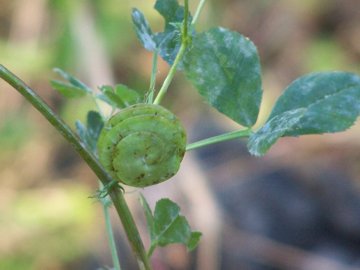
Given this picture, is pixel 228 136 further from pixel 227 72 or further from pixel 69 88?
pixel 69 88

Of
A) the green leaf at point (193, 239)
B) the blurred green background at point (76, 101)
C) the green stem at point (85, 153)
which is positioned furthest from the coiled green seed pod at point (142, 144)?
the blurred green background at point (76, 101)

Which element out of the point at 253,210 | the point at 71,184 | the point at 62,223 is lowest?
the point at 253,210

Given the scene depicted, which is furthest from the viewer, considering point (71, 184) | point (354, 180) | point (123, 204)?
point (71, 184)

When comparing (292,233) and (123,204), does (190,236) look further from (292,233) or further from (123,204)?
(292,233)

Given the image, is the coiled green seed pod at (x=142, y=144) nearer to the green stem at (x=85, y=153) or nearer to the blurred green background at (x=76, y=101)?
the green stem at (x=85, y=153)

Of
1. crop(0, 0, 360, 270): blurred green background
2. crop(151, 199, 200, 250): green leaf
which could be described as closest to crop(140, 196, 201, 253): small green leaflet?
crop(151, 199, 200, 250): green leaf

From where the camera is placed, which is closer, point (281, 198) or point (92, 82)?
point (281, 198)

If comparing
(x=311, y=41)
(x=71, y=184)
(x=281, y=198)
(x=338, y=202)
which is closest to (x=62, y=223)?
(x=71, y=184)

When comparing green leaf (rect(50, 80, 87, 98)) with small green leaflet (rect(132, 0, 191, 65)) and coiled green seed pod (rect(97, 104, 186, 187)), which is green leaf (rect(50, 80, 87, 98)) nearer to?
small green leaflet (rect(132, 0, 191, 65))
